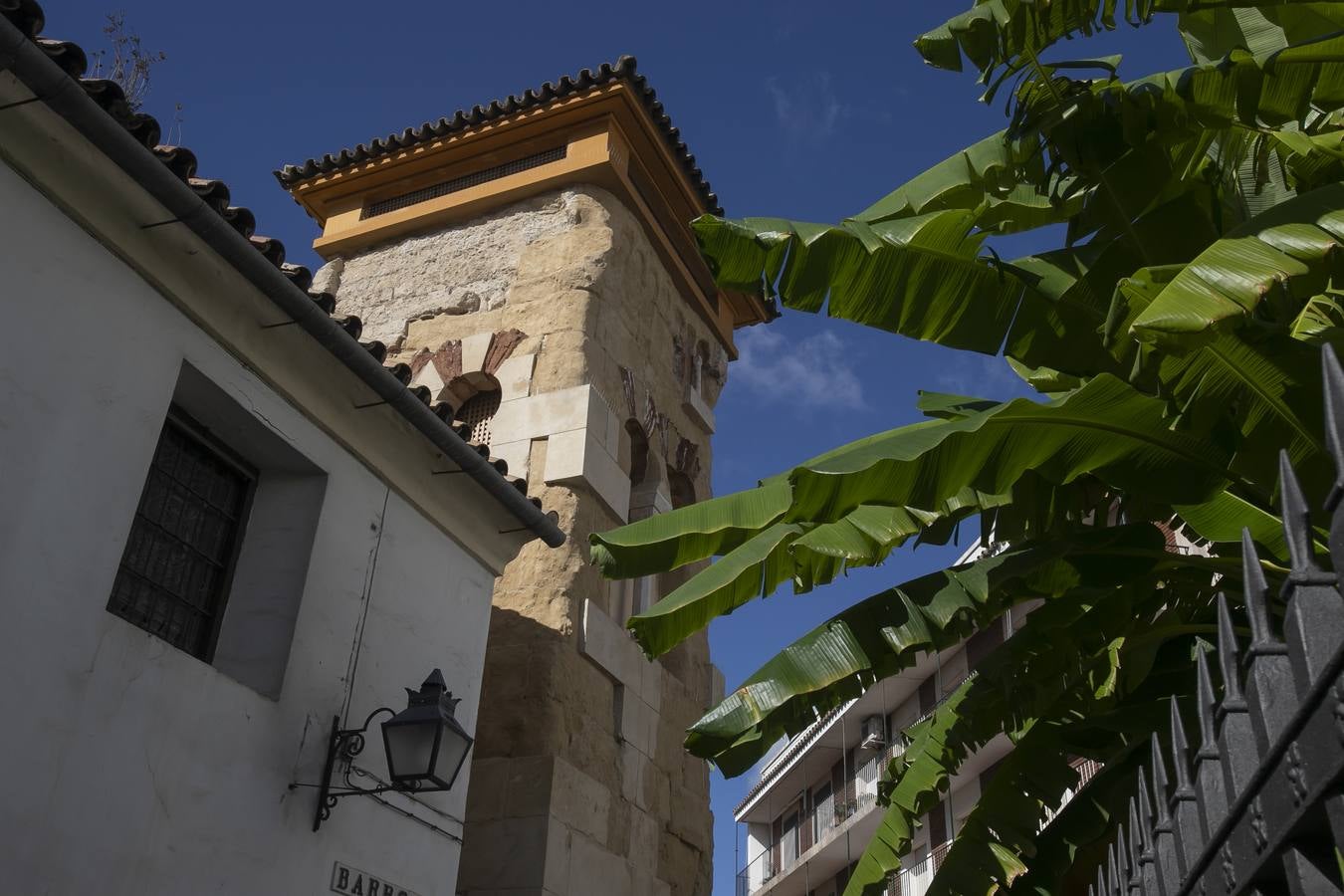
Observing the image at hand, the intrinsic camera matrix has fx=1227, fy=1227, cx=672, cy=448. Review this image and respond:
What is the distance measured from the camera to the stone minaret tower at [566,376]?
27.3 ft

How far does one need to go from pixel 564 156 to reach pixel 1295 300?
7.59m

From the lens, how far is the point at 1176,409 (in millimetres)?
3910

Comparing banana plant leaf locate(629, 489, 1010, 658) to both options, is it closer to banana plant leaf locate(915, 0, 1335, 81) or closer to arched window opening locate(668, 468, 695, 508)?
banana plant leaf locate(915, 0, 1335, 81)

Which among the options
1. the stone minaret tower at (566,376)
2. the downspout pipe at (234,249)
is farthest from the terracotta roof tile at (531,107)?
the downspout pipe at (234,249)

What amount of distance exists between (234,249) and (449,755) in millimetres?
2621

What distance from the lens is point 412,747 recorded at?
5.89 m

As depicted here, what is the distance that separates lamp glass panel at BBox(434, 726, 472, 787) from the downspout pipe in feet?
5.52

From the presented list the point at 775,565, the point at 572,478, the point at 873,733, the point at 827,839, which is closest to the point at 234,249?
the point at 775,565

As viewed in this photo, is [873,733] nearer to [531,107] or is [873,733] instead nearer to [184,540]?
[531,107]

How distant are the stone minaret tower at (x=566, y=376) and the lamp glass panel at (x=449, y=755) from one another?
1992 mm

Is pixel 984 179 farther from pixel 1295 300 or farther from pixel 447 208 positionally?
pixel 447 208

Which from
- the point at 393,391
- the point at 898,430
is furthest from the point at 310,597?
the point at 898,430

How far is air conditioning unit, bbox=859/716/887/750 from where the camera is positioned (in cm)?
2552

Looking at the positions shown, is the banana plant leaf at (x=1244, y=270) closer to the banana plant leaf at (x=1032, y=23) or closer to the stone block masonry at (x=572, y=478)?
the banana plant leaf at (x=1032, y=23)
